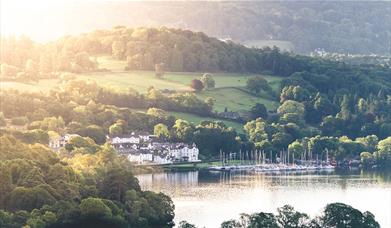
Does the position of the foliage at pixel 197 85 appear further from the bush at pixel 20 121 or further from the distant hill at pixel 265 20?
the distant hill at pixel 265 20

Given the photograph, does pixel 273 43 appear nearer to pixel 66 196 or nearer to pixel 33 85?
pixel 33 85

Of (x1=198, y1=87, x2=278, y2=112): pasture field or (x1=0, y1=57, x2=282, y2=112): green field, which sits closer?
(x1=0, y1=57, x2=282, y2=112): green field

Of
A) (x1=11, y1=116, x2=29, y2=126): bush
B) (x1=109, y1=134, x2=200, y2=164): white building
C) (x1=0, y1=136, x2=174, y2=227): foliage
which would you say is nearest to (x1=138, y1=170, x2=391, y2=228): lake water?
(x1=0, y1=136, x2=174, y2=227): foliage

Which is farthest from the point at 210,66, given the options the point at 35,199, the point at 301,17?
the point at 301,17

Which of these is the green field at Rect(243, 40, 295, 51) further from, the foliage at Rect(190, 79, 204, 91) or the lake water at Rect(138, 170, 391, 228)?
the lake water at Rect(138, 170, 391, 228)

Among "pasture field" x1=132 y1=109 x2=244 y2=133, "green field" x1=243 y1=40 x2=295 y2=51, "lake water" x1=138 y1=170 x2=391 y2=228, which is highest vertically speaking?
"green field" x1=243 y1=40 x2=295 y2=51

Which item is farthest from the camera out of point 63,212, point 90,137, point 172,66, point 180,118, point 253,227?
point 172,66

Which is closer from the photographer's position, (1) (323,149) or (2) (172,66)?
(1) (323,149)

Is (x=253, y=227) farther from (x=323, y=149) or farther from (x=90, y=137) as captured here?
(x=323, y=149)

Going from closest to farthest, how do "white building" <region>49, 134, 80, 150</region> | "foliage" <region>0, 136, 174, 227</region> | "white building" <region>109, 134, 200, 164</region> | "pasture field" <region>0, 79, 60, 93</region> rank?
"foliage" <region>0, 136, 174, 227</region>, "white building" <region>49, 134, 80, 150</region>, "white building" <region>109, 134, 200, 164</region>, "pasture field" <region>0, 79, 60, 93</region>
